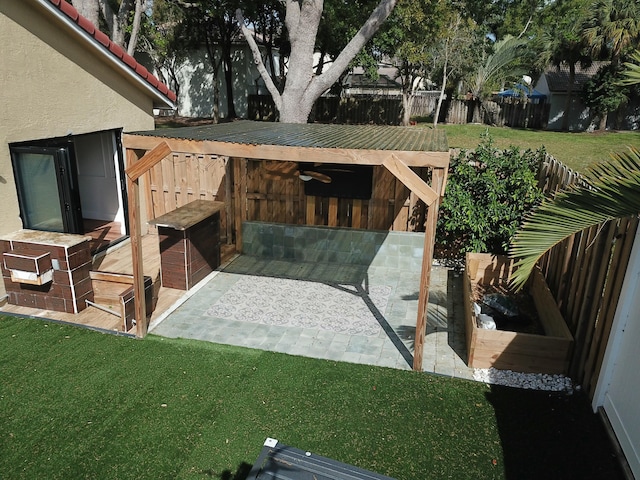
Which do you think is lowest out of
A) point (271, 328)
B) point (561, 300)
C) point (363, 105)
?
point (271, 328)

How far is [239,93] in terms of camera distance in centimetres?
2781

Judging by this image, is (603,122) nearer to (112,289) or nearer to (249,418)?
(112,289)

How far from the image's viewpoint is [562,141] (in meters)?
21.7

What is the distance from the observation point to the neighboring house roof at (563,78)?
28.1m

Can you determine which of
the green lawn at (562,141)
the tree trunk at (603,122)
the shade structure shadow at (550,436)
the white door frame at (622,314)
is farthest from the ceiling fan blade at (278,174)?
the tree trunk at (603,122)

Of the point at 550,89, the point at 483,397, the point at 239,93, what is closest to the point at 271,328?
the point at 483,397

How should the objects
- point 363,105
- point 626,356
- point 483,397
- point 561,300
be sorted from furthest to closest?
1. point 363,105
2. point 561,300
3. point 483,397
4. point 626,356

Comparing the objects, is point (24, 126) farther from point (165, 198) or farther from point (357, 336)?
point (357, 336)

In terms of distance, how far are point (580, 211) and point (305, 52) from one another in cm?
1046

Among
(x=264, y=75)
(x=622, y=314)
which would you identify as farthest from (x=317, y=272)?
(x=264, y=75)

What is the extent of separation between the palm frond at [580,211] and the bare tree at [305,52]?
1008cm

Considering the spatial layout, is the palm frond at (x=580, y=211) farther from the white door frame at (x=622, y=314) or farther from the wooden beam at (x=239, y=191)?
the wooden beam at (x=239, y=191)

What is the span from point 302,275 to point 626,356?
16.7ft

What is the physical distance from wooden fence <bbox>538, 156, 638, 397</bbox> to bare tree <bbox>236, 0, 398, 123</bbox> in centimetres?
844
